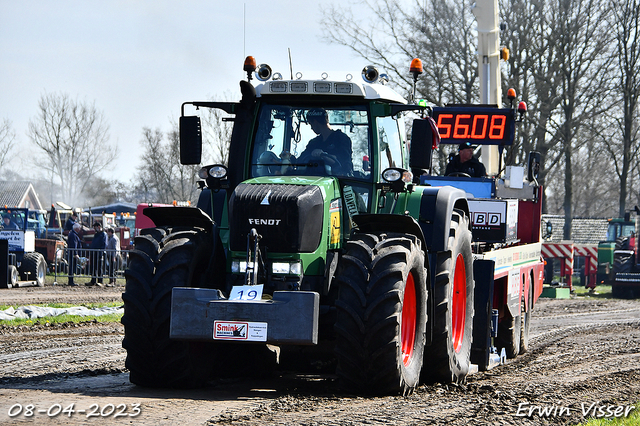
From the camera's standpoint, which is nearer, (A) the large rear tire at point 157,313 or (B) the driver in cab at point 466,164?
(A) the large rear tire at point 157,313

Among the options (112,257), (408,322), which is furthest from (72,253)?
(408,322)

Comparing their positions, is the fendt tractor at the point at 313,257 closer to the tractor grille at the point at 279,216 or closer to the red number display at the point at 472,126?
the tractor grille at the point at 279,216

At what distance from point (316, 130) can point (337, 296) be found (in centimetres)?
166

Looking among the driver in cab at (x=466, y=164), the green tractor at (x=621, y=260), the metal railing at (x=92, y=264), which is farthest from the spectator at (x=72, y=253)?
the green tractor at (x=621, y=260)

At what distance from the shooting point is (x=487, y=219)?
11023 millimetres

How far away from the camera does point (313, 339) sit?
654 cm

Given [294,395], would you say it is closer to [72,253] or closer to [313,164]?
[313,164]

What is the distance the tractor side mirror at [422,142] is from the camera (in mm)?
7562

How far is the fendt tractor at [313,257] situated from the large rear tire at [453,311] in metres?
0.02

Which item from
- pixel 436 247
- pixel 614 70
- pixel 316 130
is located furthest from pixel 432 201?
pixel 614 70

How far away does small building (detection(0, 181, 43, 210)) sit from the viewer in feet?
223

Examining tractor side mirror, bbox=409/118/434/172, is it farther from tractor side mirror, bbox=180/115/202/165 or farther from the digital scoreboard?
the digital scoreboard

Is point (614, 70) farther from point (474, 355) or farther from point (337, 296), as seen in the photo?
point (337, 296)

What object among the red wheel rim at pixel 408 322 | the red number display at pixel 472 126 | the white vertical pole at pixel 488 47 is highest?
the white vertical pole at pixel 488 47
